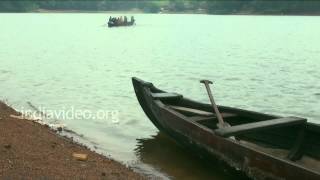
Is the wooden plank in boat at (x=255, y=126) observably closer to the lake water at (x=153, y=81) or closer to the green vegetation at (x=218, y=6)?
the lake water at (x=153, y=81)

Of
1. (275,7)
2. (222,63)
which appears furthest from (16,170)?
(275,7)

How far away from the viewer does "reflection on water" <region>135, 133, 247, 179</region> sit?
33.7 ft

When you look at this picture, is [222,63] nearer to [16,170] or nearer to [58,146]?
[58,146]

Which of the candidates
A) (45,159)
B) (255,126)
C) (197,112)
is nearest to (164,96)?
(197,112)

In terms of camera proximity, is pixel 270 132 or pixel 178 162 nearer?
pixel 270 132

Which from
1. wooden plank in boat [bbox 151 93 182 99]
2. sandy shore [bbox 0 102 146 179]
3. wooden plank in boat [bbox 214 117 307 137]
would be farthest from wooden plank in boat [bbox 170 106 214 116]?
sandy shore [bbox 0 102 146 179]

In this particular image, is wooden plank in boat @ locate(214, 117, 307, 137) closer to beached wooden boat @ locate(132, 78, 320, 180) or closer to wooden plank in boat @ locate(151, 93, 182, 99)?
beached wooden boat @ locate(132, 78, 320, 180)

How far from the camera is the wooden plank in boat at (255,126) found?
921 cm

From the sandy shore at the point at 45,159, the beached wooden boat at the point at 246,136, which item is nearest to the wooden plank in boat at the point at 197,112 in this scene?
the beached wooden boat at the point at 246,136

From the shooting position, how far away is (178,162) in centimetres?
1122

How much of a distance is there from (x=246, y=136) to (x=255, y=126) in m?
1.64

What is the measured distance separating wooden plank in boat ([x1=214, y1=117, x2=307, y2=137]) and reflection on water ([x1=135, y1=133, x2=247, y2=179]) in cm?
68

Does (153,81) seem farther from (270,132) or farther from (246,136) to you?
(270,132)

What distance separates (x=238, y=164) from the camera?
29.3 feet
